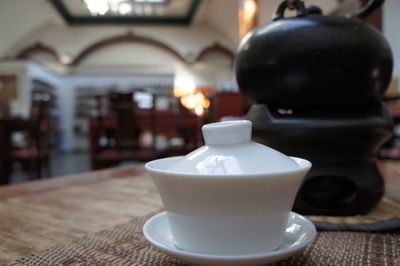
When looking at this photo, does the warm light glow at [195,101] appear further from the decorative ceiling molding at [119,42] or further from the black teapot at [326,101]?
the decorative ceiling molding at [119,42]

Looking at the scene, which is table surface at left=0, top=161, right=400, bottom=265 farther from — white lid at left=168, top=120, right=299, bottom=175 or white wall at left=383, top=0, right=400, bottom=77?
white wall at left=383, top=0, right=400, bottom=77

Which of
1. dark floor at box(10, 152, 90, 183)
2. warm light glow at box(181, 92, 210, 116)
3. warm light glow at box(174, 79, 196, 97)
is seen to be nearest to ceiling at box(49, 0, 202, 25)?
warm light glow at box(174, 79, 196, 97)

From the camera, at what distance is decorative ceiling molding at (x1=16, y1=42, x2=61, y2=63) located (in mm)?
7613

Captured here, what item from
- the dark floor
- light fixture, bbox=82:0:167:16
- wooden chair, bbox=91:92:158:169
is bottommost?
the dark floor

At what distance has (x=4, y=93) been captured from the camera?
280 inches

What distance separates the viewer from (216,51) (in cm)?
827

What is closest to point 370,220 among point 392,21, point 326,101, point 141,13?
point 326,101

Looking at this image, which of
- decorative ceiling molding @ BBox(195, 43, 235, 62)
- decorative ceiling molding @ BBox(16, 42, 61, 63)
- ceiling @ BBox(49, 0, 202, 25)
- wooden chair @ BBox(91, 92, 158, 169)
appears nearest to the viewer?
wooden chair @ BBox(91, 92, 158, 169)

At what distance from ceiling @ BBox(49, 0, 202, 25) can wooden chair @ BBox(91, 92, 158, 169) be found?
4.25 m

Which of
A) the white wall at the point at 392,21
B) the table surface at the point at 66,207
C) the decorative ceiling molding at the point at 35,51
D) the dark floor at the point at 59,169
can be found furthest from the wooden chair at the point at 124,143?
the decorative ceiling molding at the point at 35,51

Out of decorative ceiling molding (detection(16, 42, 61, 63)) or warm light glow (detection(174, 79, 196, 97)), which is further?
warm light glow (detection(174, 79, 196, 97))

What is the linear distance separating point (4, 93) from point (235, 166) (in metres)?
8.21

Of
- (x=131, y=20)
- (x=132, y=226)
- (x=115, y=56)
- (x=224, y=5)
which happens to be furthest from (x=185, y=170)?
(x=115, y=56)

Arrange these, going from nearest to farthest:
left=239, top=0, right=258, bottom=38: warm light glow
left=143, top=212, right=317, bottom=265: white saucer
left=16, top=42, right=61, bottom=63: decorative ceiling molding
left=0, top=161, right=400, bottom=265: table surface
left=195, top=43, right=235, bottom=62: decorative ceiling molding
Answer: left=143, top=212, right=317, bottom=265: white saucer → left=0, top=161, right=400, bottom=265: table surface → left=239, top=0, right=258, bottom=38: warm light glow → left=16, top=42, right=61, bottom=63: decorative ceiling molding → left=195, top=43, right=235, bottom=62: decorative ceiling molding
